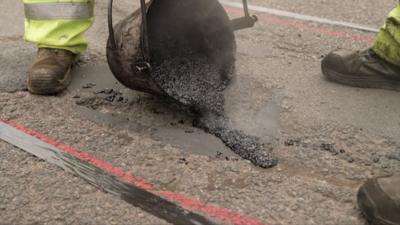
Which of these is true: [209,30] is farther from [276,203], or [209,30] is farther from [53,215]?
[53,215]

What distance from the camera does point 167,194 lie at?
75.6 inches

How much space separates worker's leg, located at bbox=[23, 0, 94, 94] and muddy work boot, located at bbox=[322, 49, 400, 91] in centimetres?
147

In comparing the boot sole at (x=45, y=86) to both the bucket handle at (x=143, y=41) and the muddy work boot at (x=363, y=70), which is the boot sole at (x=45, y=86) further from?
the muddy work boot at (x=363, y=70)

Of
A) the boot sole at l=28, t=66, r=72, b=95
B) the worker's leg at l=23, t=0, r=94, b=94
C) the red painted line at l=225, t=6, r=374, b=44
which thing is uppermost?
the worker's leg at l=23, t=0, r=94, b=94

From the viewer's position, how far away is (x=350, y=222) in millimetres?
1787

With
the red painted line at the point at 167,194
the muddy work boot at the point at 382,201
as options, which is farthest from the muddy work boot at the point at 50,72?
the muddy work boot at the point at 382,201

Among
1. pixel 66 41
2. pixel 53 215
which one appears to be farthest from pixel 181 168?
pixel 66 41

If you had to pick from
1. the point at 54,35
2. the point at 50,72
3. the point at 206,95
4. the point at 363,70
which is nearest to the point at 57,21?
the point at 54,35

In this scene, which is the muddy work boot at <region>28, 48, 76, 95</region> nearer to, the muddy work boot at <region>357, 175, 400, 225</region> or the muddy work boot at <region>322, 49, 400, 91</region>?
the muddy work boot at <region>322, 49, 400, 91</region>

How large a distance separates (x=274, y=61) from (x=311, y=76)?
0.29 metres

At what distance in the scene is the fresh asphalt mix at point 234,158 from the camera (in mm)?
1850

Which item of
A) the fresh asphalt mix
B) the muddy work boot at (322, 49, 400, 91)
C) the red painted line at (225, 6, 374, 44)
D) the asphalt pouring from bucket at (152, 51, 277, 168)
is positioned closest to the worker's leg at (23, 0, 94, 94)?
the fresh asphalt mix

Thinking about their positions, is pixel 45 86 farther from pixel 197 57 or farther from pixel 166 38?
pixel 197 57

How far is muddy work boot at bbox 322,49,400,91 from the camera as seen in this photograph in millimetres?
2779
